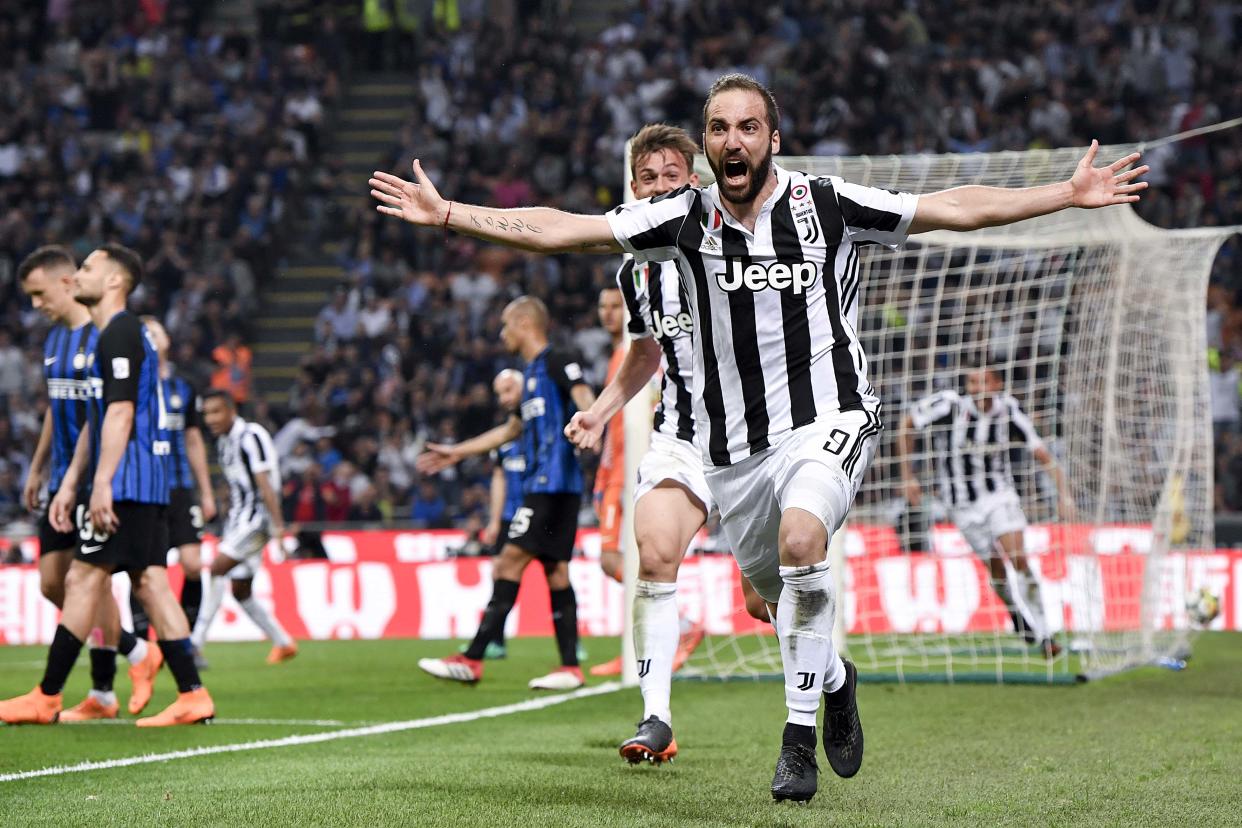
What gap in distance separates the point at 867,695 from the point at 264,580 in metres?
Result: 7.93

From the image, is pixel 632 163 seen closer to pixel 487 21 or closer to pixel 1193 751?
pixel 1193 751

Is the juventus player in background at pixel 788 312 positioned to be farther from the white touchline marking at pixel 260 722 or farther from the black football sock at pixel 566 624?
the black football sock at pixel 566 624

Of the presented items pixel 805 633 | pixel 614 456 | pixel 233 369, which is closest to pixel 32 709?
pixel 614 456

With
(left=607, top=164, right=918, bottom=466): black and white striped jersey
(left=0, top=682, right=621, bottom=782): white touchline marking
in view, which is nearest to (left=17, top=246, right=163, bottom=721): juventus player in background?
(left=0, top=682, right=621, bottom=782): white touchline marking

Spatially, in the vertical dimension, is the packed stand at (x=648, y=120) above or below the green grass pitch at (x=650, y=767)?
above

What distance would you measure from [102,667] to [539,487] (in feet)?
9.25

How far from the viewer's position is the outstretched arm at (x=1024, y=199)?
189 inches

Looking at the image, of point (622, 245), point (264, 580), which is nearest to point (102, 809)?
point (622, 245)

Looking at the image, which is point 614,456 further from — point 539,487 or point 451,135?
point 451,135

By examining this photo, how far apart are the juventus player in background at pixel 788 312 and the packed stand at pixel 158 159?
15.7m

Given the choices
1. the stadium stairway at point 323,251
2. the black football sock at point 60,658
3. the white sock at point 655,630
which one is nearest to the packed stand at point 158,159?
the stadium stairway at point 323,251

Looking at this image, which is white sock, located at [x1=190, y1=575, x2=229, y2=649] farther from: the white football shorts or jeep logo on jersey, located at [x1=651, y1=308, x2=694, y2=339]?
the white football shorts

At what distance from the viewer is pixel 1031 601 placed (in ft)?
37.7

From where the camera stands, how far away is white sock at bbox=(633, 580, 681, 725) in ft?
18.2
